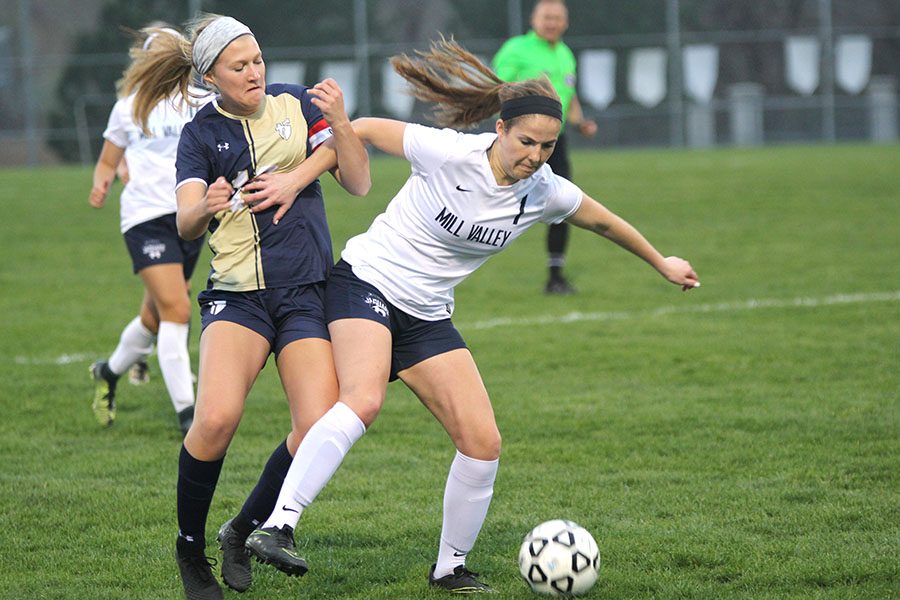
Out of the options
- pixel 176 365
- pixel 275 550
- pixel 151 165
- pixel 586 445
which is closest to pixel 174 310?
pixel 176 365

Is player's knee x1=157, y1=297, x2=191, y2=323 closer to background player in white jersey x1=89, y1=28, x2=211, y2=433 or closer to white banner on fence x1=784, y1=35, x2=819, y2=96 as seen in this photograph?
background player in white jersey x1=89, y1=28, x2=211, y2=433

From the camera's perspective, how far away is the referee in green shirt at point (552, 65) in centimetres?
1091

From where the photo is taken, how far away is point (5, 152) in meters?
29.9

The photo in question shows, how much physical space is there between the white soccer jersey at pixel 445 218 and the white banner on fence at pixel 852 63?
29.6 meters

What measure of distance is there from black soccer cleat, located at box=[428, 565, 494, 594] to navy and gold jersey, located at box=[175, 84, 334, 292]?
1136 millimetres

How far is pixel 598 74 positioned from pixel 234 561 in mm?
28167

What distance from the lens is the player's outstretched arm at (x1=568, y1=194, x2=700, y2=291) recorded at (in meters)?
4.61

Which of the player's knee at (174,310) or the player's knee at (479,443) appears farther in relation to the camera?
the player's knee at (174,310)

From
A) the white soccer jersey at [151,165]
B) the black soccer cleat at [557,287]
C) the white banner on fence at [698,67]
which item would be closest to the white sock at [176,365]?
the white soccer jersey at [151,165]

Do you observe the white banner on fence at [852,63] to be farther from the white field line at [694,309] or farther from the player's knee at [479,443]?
the player's knee at [479,443]

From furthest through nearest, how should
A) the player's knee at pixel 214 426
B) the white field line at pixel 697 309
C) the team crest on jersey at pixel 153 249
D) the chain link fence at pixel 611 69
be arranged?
the chain link fence at pixel 611 69 < the white field line at pixel 697 309 < the team crest on jersey at pixel 153 249 < the player's knee at pixel 214 426

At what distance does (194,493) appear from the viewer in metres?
4.18

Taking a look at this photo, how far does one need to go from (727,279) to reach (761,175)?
11.1m

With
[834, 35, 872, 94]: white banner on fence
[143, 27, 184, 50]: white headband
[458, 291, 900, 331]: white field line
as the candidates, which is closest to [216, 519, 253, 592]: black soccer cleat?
[143, 27, 184, 50]: white headband
